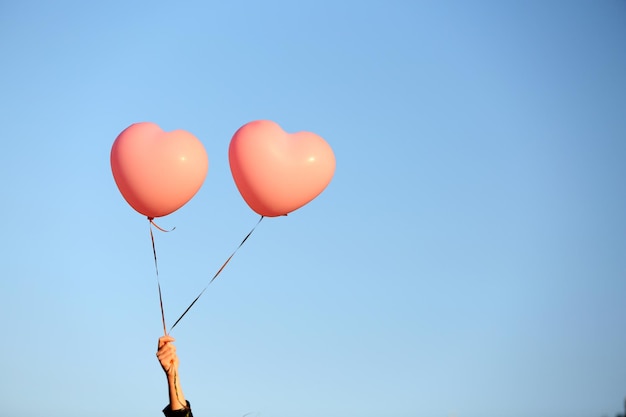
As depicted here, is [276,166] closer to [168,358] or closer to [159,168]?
[159,168]

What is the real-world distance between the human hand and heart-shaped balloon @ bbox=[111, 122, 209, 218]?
5.72 ft

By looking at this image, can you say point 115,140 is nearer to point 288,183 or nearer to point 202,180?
point 202,180

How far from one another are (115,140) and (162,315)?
1900mm

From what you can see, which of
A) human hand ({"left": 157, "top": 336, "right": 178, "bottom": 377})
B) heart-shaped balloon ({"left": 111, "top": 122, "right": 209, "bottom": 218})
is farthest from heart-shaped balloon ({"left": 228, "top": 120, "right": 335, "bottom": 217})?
human hand ({"left": 157, "top": 336, "right": 178, "bottom": 377})

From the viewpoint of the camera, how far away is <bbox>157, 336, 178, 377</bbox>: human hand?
5316 millimetres

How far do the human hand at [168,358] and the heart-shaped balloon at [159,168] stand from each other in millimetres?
1742

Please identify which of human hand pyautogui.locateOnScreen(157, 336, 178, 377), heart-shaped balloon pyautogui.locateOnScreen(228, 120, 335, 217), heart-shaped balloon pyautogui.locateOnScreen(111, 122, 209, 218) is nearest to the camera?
human hand pyautogui.locateOnScreen(157, 336, 178, 377)

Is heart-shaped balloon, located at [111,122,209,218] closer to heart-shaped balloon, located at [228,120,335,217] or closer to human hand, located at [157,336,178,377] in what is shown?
heart-shaped balloon, located at [228,120,335,217]

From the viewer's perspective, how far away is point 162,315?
605 centimetres

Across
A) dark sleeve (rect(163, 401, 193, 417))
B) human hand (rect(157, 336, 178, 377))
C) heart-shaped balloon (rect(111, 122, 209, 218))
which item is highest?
heart-shaped balloon (rect(111, 122, 209, 218))

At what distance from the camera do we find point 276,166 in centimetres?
697

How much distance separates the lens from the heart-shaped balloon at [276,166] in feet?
22.6

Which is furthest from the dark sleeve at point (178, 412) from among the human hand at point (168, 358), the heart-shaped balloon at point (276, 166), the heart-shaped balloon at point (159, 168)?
the heart-shaped balloon at point (276, 166)

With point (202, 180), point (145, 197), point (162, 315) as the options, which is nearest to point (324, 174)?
point (202, 180)
